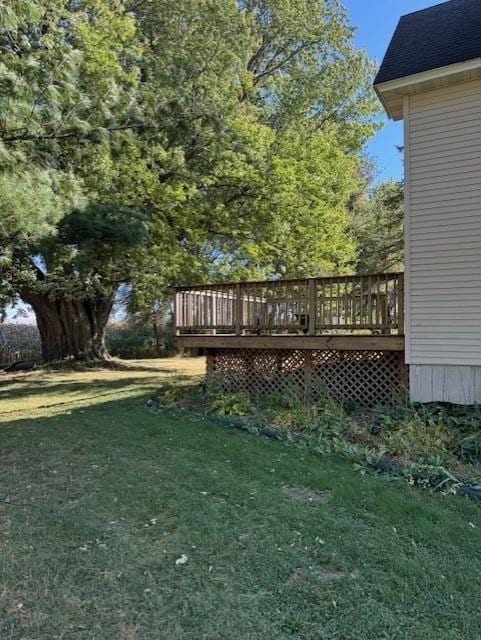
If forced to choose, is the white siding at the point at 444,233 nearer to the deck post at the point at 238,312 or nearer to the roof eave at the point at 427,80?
the roof eave at the point at 427,80

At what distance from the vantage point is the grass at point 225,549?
Result: 2359 millimetres

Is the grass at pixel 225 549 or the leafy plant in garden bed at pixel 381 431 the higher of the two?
the leafy plant in garden bed at pixel 381 431

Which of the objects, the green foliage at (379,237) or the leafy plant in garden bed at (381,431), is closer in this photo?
the leafy plant in garden bed at (381,431)

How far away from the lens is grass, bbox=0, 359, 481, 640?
236 centimetres

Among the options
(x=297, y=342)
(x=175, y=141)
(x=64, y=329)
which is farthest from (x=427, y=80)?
(x=64, y=329)

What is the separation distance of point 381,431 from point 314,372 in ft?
7.02

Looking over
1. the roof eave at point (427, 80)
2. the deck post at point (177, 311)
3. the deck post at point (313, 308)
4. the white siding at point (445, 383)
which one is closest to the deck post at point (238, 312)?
the deck post at point (177, 311)

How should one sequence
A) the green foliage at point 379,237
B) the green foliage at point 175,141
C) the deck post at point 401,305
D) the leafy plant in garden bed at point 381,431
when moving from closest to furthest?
the leafy plant in garden bed at point 381,431
the green foliage at point 175,141
the deck post at point 401,305
the green foliage at point 379,237

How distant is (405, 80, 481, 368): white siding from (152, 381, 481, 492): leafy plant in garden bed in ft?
2.49

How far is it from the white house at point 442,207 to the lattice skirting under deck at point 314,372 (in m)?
0.54

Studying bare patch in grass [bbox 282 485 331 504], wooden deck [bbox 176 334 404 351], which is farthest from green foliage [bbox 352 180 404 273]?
bare patch in grass [bbox 282 485 331 504]

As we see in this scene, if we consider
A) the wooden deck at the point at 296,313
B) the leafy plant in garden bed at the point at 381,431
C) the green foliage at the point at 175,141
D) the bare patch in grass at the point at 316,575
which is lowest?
the bare patch in grass at the point at 316,575

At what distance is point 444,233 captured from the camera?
680 centimetres

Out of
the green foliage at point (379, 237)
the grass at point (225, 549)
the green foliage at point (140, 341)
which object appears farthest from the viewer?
the green foliage at point (140, 341)
